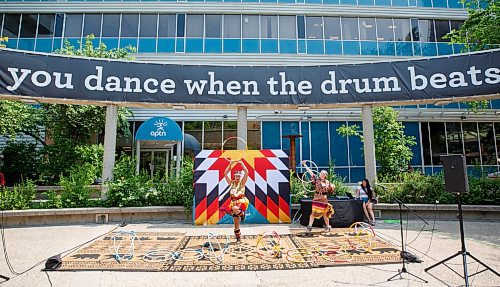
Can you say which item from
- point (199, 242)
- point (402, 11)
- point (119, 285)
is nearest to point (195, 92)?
point (199, 242)

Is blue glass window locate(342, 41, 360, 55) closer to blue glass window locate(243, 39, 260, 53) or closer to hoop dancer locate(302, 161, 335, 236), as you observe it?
blue glass window locate(243, 39, 260, 53)

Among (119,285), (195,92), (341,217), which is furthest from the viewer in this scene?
(195,92)

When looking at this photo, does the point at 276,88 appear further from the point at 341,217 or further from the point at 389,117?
the point at 389,117

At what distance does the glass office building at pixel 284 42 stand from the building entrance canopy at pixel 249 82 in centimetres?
873

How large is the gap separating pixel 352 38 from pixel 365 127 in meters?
12.5

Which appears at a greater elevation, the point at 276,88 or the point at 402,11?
the point at 402,11

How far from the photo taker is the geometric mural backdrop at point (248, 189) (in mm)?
9867

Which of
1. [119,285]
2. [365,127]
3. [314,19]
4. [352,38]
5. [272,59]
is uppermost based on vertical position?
[314,19]

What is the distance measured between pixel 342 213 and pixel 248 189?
3083mm

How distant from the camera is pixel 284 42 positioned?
21.4 metres

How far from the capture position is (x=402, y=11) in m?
22.4

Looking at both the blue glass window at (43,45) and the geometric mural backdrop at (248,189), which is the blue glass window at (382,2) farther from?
the blue glass window at (43,45)

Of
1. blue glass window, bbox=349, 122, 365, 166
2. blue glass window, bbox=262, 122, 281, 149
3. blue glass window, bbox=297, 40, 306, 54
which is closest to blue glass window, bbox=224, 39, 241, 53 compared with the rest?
blue glass window, bbox=297, 40, 306, 54

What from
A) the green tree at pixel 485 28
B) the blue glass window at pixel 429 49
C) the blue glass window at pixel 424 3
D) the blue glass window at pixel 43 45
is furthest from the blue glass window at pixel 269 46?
the blue glass window at pixel 43 45
